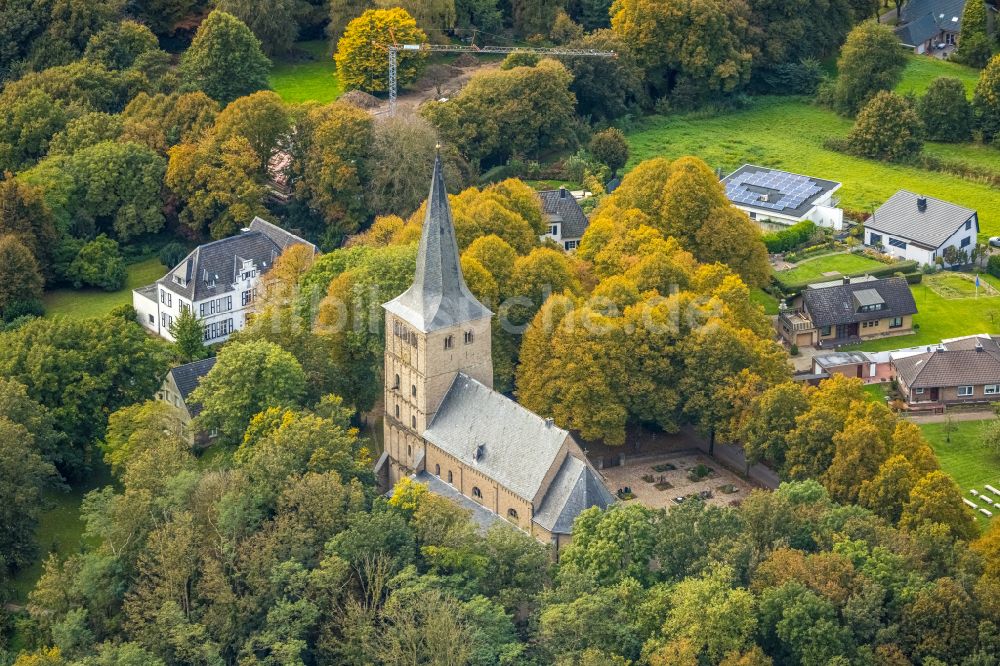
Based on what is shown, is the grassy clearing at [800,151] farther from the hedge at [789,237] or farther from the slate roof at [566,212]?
the slate roof at [566,212]

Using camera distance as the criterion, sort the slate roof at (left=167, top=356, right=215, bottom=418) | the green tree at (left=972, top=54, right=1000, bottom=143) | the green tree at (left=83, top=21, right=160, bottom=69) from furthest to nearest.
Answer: the green tree at (left=972, top=54, right=1000, bottom=143)
the green tree at (left=83, top=21, right=160, bottom=69)
the slate roof at (left=167, top=356, right=215, bottom=418)

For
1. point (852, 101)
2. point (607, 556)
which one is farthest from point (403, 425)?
point (852, 101)

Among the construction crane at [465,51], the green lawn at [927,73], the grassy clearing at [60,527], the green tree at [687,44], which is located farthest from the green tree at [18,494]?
the green lawn at [927,73]

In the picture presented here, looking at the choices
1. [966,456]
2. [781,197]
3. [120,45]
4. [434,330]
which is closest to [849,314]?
[966,456]

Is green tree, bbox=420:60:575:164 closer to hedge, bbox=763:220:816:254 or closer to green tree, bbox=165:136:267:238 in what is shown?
green tree, bbox=165:136:267:238

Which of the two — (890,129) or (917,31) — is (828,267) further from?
(917,31)

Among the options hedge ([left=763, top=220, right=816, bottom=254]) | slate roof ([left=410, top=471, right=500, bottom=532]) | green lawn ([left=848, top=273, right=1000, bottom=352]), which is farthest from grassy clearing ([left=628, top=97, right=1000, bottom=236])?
slate roof ([left=410, top=471, right=500, bottom=532])
